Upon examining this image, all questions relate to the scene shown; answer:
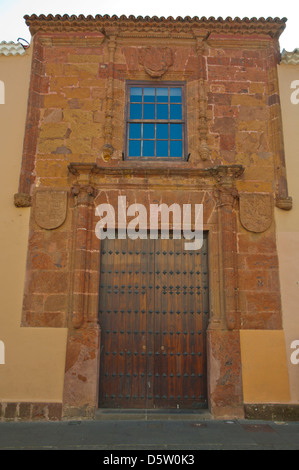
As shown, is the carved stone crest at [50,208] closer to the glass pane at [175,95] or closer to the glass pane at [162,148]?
the glass pane at [162,148]

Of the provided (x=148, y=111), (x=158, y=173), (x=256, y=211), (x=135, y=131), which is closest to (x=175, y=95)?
(x=148, y=111)

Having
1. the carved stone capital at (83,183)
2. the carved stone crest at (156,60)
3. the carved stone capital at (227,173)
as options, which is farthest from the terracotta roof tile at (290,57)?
the carved stone capital at (83,183)

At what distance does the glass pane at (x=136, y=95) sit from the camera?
6.50m

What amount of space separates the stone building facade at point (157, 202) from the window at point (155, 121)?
0.03 metres

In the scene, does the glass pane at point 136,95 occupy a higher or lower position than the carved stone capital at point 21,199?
higher

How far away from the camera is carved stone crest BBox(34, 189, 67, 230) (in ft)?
18.8

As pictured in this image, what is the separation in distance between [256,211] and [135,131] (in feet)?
8.18

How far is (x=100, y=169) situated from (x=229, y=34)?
347cm

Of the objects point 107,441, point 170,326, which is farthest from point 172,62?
point 107,441

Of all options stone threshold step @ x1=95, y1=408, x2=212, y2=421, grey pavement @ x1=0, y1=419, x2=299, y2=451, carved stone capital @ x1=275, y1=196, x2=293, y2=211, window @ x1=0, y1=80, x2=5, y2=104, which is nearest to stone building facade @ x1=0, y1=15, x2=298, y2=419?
carved stone capital @ x1=275, y1=196, x2=293, y2=211

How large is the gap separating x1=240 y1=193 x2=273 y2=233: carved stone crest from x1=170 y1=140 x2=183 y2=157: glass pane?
1.30m

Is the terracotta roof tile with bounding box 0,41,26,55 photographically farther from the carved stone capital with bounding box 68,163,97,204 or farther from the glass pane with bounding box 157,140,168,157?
the glass pane with bounding box 157,140,168,157

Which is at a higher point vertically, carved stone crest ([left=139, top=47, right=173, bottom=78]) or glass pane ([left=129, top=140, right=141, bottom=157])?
carved stone crest ([left=139, top=47, right=173, bottom=78])
